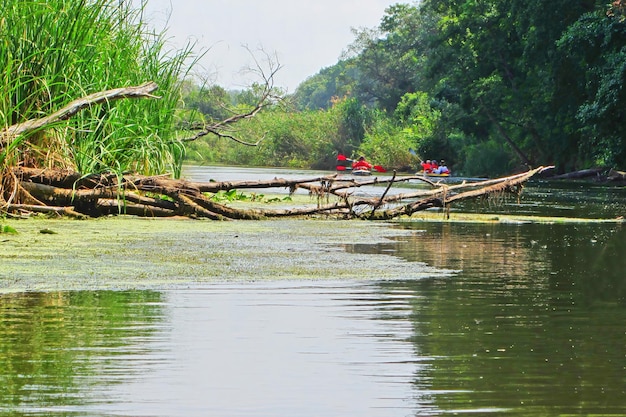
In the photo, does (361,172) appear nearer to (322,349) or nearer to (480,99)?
(480,99)

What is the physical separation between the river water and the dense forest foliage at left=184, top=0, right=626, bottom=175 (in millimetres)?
8507

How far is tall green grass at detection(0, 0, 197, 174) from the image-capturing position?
12.0 meters

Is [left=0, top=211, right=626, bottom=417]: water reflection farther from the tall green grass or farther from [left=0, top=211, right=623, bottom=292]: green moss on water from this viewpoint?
the tall green grass

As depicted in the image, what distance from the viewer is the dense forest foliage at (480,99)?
30.7 m

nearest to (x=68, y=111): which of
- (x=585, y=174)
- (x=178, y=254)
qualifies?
(x=178, y=254)

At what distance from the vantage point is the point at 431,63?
162 feet

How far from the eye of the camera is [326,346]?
5.70 m

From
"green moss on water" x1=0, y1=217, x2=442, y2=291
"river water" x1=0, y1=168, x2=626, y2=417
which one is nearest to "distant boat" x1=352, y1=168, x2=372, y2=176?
"green moss on water" x1=0, y1=217, x2=442, y2=291

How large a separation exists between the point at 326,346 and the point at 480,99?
42242 millimetres

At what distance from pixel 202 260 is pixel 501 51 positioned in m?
38.1

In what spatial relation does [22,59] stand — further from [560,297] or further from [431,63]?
[431,63]

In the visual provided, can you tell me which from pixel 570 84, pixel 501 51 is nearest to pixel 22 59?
pixel 570 84

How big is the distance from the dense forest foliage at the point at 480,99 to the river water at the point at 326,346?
8.51 metres

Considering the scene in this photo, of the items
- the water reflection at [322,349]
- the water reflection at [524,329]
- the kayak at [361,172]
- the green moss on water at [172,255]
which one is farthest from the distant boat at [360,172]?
the water reflection at [322,349]
